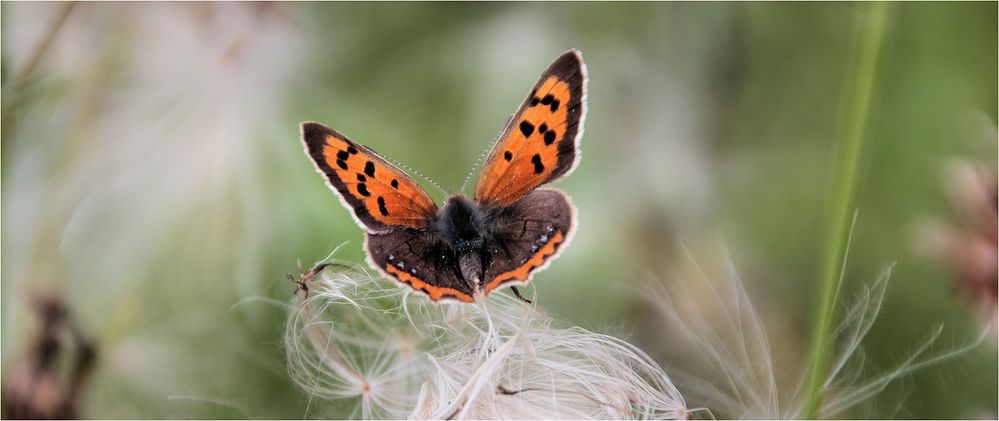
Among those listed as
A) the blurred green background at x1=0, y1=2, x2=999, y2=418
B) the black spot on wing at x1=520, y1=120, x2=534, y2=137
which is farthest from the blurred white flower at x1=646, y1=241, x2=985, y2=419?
the black spot on wing at x1=520, y1=120, x2=534, y2=137

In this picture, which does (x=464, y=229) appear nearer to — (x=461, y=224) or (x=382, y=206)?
(x=461, y=224)

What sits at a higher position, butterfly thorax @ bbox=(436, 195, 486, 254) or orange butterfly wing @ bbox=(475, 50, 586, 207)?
Answer: orange butterfly wing @ bbox=(475, 50, 586, 207)

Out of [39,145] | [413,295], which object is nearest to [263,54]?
[39,145]

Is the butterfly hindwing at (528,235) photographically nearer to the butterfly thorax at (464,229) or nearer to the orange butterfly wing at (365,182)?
the butterfly thorax at (464,229)

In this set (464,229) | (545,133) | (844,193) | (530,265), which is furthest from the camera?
(464,229)

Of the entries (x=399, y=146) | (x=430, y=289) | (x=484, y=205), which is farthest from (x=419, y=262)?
(x=399, y=146)

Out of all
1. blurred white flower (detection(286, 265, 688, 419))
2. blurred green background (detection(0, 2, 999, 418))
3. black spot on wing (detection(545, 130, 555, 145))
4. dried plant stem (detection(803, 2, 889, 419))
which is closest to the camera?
dried plant stem (detection(803, 2, 889, 419))

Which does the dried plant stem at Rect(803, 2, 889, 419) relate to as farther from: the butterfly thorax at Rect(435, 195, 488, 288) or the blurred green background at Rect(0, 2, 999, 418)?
the butterfly thorax at Rect(435, 195, 488, 288)

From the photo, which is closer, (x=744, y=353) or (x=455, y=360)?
(x=455, y=360)

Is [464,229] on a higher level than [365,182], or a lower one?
lower
